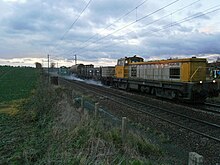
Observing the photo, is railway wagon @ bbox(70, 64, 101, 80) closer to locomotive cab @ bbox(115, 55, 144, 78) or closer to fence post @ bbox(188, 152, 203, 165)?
locomotive cab @ bbox(115, 55, 144, 78)

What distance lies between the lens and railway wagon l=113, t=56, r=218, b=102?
605 inches

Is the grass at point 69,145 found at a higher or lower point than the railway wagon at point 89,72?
lower

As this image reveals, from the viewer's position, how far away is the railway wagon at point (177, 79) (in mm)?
15367

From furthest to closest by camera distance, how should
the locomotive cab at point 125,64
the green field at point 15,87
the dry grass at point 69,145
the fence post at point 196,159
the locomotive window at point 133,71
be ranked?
the locomotive cab at point 125,64, the locomotive window at point 133,71, the green field at point 15,87, the dry grass at point 69,145, the fence post at point 196,159

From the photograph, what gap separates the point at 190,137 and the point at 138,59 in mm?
18880

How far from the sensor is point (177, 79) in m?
16.8

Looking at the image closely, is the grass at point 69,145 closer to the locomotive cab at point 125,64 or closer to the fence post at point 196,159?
the fence post at point 196,159

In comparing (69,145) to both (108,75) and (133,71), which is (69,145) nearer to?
(133,71)

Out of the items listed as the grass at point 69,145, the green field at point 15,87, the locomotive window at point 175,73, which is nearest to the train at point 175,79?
the locomotive window at point 175,73

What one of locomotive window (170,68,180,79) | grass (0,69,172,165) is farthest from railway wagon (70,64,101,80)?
grass (0,69,172,165)

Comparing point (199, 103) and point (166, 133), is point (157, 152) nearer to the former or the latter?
point (166, 133)

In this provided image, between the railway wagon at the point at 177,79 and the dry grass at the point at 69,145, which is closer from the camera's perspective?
the dry grass at the point at 69,145

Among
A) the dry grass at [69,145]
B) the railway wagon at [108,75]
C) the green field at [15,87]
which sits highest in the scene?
the railway wagon at [108,75]

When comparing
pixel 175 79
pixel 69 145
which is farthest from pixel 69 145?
pixel 175 79
